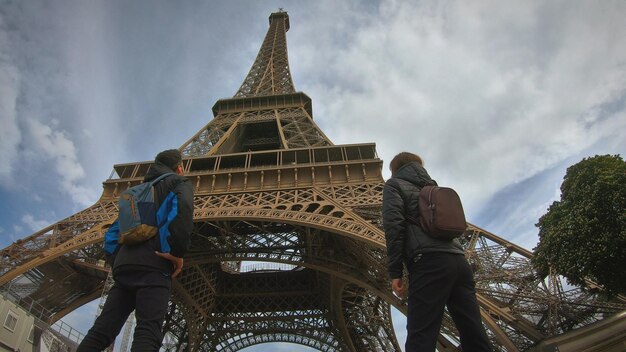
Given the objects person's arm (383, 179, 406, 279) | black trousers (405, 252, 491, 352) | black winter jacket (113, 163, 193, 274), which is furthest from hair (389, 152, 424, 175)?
black winter jacket (113, 163, 193, 274)

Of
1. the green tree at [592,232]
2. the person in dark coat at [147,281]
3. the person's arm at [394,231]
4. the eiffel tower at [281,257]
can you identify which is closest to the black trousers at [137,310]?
the person in dark coat at [147,281]

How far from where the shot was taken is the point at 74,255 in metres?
15.0

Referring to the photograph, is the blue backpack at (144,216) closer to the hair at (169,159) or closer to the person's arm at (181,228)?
the person's arm at (181,228)

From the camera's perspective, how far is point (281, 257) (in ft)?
52.5

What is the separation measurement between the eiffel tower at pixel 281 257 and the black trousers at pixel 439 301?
7.18 meters

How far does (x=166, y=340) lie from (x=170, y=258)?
23.2 metres

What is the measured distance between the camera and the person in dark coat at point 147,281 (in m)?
2.77

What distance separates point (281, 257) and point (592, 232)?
10143 millimetres

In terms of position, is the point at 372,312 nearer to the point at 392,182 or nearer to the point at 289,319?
the point at 289,319

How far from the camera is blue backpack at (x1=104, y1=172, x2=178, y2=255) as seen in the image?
2.99m

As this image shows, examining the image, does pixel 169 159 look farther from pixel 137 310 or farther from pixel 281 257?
pixel 281 257

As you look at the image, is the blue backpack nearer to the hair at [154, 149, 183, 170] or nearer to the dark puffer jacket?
the hair at [154, 149, 183, 170]

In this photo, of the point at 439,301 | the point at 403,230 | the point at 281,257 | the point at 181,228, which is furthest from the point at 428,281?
the point at 281,257

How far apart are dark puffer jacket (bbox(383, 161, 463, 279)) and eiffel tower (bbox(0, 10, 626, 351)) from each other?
7344 mm
